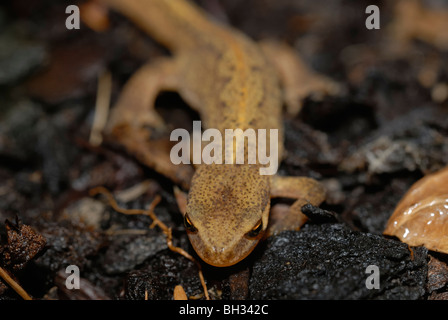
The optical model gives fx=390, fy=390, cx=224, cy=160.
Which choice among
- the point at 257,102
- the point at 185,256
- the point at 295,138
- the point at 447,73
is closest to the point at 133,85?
the point at 257,102

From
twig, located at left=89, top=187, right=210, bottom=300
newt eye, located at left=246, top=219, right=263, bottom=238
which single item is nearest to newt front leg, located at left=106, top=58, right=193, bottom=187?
twig, located at left=89, top=187, right=210, bottom=300

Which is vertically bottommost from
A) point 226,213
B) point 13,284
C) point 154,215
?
point 13,284

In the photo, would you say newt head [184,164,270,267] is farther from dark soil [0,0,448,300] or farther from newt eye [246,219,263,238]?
dark soil [0,0,448,300]

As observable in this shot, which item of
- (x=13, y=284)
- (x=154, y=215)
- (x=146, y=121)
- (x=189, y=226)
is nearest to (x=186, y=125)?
(x=146, y=121)

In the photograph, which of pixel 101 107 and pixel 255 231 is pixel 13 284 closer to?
pixel 255 231

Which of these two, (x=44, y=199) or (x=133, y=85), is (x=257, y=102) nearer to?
(x=133, y=85)

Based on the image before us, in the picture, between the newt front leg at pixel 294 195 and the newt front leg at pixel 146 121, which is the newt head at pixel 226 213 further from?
the newt front leg at pixel 146 121

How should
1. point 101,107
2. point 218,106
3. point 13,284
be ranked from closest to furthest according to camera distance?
point 13,284 < point 218,106 < point 101,107

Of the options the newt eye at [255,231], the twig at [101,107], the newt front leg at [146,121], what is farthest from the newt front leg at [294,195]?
the twig at [101,107]
